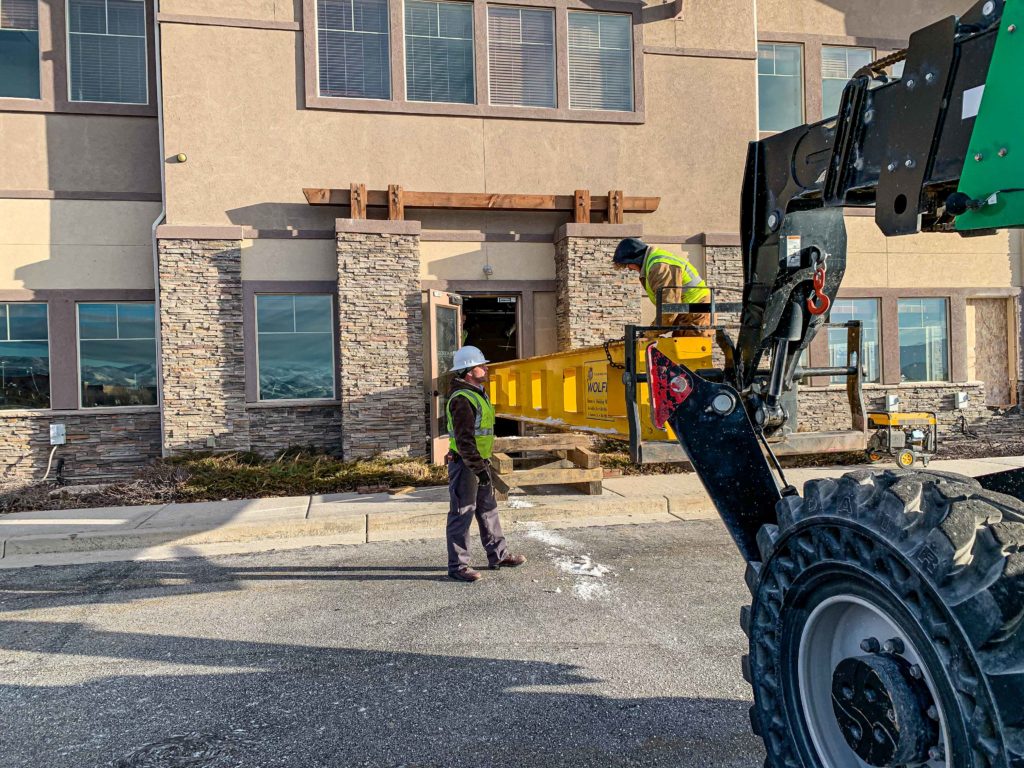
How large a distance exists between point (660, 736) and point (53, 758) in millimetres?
2751

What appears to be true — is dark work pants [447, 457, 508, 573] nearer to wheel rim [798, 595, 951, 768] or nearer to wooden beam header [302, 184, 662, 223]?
wheel rim [798, 595, 951, 768]

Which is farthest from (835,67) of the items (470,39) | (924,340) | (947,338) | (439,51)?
(439,51)

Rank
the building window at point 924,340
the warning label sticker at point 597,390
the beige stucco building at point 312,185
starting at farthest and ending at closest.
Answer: the building window at point 924,340 → the beige stucco building at point 312,185 → the warning label sticker at point 597,390

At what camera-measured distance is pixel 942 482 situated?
6.41ft

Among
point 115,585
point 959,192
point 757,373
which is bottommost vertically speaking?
point 115,585

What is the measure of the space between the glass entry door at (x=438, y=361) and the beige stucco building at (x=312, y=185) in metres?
0.07

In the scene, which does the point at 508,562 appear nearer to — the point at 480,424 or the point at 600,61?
the point at 480,424

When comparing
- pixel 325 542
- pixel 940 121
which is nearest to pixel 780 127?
pixel 325 542

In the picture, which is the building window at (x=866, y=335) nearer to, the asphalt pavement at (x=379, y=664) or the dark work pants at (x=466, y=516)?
the asphalt pavement at (x=379, y=664)

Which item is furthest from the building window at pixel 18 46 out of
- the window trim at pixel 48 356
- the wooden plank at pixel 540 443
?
the wooden plank at pixel 540 443

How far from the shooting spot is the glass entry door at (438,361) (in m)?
11.7

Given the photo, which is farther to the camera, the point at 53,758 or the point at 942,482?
the point at 53,758

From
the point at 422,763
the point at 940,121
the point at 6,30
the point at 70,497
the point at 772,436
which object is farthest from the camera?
the point at 6,30

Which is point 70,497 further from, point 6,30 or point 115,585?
point 6,30
